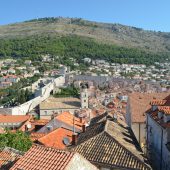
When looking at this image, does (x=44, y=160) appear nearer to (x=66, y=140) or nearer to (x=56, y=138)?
(x=66, y=140)

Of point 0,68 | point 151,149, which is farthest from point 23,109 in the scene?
point 0,68

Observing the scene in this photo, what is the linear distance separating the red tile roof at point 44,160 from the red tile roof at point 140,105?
19588mm

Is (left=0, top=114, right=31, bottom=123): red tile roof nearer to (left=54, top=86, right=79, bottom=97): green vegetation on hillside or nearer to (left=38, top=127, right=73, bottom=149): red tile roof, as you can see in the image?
Result: (left=38, top=127, right=73, bottom=149): red tile roof

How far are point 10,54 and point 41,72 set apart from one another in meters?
45.2

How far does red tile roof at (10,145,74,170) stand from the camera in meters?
12.7

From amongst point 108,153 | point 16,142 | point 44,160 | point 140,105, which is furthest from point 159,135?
point 44,160

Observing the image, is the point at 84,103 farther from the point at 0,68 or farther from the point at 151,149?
the point at 0,68

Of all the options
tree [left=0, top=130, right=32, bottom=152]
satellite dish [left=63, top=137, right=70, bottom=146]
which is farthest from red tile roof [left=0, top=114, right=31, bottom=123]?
tree [left=0, top=130, right=32, bottom=152]

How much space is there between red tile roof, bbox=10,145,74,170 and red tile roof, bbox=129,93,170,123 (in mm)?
19588

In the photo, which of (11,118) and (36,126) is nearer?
(36,126)

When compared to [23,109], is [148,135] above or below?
above

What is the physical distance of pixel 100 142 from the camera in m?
21.4

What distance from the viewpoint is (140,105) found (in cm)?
3481

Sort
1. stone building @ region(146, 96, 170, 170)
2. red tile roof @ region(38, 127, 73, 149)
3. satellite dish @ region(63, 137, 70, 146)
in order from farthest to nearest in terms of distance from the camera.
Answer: satellite dish @ region(63, 137, 70, 146), red tile roof @ region(38, 127, 73, 149), stone building @ region(146, 96, 170, 170)
